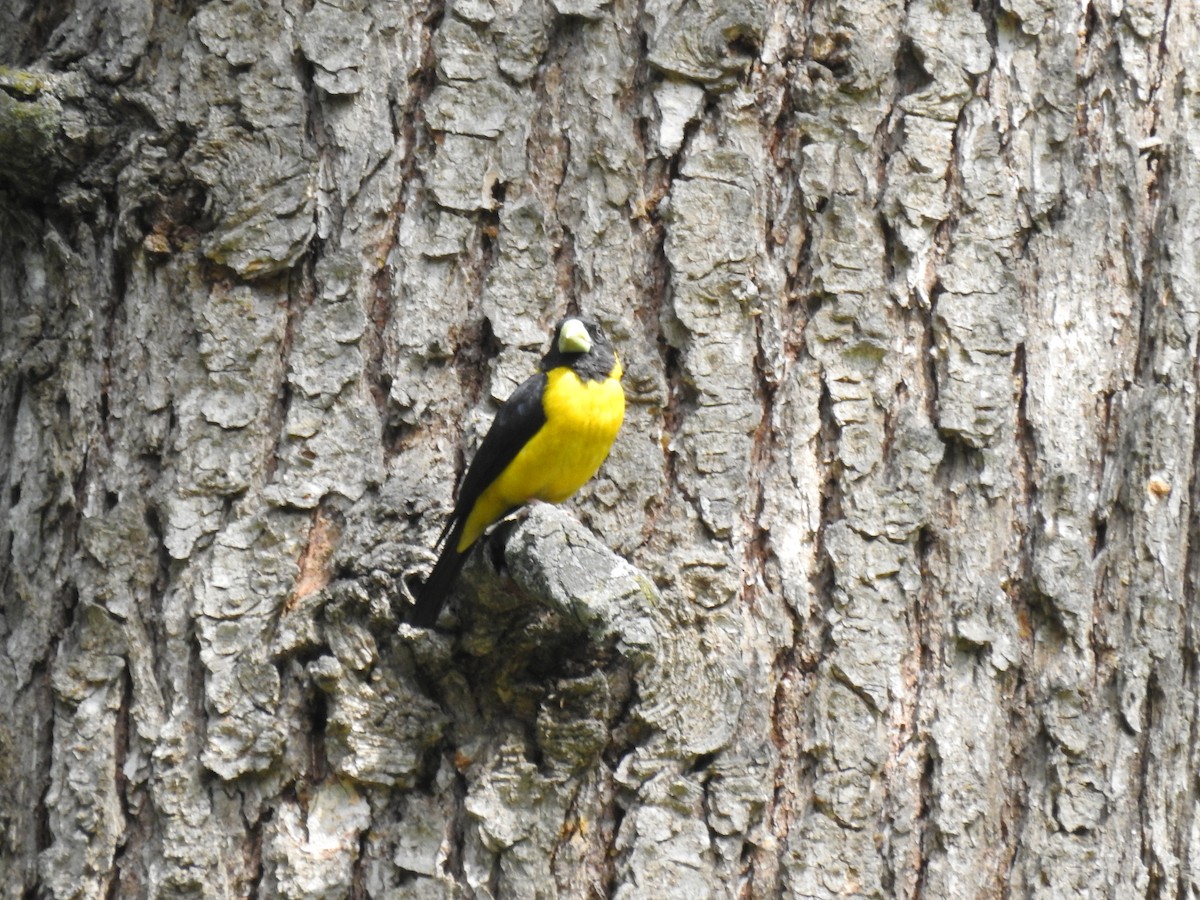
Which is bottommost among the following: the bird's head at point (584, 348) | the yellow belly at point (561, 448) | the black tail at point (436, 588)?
the black tail at point (436, 588)

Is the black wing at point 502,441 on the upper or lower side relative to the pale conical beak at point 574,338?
lower

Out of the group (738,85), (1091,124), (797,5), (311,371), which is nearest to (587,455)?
(311,371)

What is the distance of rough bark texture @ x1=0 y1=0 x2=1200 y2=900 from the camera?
251 centimetres

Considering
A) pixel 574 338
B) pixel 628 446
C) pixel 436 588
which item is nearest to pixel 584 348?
pixel 574 338

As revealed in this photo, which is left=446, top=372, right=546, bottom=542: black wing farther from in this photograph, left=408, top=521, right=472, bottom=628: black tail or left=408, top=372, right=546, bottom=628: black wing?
left=408, top=521, right=472, bottom=628: black tail

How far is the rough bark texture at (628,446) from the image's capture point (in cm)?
251

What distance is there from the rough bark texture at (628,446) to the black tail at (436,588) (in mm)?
46

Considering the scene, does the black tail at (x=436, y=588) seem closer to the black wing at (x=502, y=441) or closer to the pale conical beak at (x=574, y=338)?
the black wing at (x=502, y=441)

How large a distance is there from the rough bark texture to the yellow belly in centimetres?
9

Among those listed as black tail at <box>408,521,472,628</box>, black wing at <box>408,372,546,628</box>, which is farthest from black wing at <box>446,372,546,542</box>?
black tail at <box>408,521,472,628</box>

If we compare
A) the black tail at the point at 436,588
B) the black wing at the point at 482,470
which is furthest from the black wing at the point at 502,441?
the black tail at the point at 436,588

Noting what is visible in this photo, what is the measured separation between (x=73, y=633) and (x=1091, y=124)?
2331 millimetres

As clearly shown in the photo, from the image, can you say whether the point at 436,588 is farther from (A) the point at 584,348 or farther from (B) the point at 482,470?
(A) the point at 584,348

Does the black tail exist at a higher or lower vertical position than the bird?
lower
